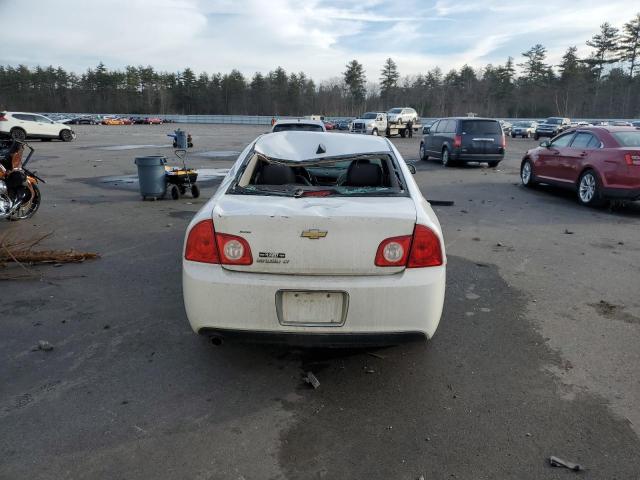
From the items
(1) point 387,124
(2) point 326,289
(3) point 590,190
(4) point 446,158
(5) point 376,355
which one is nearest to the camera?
(2) point 326,289

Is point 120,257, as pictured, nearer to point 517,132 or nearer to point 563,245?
point 563,245

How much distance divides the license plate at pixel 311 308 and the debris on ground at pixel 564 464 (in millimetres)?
1307

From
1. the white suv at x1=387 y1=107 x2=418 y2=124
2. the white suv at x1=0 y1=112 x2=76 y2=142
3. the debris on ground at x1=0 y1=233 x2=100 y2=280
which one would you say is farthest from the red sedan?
the white suv at x1=0 y1=112 x2=76 y2=142

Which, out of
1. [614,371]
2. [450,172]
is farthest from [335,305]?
[450,172]

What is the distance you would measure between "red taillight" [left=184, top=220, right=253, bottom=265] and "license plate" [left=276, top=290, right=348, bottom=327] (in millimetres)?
331

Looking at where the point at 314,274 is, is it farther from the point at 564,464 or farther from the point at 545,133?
the point at 545,133

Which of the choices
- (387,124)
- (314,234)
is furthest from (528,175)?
(387,124)

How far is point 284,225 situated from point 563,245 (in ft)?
17.9

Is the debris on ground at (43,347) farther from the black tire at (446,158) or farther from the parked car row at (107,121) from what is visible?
the parked car row at (107,121)

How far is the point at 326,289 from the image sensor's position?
2820 mm

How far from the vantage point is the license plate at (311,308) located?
9.36 feet

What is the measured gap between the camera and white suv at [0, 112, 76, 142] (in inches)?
1069

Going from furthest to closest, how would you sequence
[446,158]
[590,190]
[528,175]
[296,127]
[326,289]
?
[446,158] < [296,127] < [528,175] < [590,190] < [326,289]

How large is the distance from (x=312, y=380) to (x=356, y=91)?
339 ft
